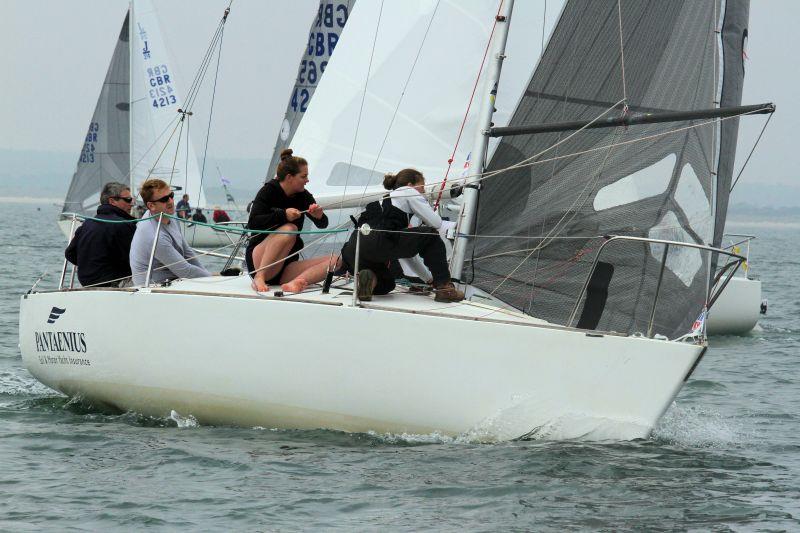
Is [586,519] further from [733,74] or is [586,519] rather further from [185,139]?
[185,139]

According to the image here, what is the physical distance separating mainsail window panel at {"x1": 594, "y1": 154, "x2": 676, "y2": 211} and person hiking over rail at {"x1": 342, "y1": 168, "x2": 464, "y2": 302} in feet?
3.61

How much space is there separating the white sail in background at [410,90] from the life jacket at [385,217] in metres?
0.91

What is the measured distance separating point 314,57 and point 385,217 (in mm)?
8252

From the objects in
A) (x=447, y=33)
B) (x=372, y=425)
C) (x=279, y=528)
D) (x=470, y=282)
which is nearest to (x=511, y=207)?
(x=470, y=282)

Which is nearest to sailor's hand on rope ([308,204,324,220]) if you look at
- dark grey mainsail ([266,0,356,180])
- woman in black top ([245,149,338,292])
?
woman in black top ([245,149,338,292])

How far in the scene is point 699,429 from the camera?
7535 millimetres

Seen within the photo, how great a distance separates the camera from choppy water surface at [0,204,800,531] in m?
5.35

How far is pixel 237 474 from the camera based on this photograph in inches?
235

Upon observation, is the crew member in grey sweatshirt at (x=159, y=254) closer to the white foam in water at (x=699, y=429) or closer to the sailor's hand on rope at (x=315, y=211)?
the sailor's hand on rope at (x=315, y=211)

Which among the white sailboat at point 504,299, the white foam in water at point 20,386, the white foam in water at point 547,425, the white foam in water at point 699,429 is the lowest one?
the white foam in water at point 20,386

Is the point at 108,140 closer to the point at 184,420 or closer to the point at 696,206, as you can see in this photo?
the point at 184,420

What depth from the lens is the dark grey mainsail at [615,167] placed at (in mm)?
7168

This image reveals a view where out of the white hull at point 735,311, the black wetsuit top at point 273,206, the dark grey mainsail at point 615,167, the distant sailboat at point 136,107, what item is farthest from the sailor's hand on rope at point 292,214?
the distant sailboat at point 136,107

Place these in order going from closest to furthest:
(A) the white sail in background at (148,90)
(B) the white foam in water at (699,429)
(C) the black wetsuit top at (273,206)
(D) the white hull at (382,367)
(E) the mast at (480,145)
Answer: (D) the white hull at (382,367)
(B) the white foam in water at (699,429)
(C) the black wetsuit top at (273,206)
(E) the mast at (480,145)
(A) the white sail in background at (148,90)
